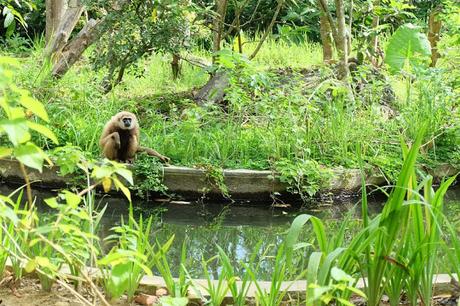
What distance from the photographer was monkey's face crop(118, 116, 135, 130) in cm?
800

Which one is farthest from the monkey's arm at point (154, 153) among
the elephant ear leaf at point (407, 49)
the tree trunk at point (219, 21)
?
the elephant ear leaf at point (407, 49)

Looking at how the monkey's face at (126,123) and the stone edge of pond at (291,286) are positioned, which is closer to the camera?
the stone edge of pond at (291,286)

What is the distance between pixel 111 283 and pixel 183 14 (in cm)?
734

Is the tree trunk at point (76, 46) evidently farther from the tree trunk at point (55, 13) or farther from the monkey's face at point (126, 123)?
the monkey's face at point (126, 123)

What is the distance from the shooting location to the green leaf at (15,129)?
1.92 metres

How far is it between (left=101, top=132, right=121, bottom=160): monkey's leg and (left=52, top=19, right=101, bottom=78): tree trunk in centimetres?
274

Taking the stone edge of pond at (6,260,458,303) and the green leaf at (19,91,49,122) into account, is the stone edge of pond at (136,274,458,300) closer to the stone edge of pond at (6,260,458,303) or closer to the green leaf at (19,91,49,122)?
the stone edge of pond at (6,260,458,303)

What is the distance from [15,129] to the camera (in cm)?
195

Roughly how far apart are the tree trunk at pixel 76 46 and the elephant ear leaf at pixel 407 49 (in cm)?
455

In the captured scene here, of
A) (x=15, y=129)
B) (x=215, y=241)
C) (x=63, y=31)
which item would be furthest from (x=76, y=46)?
(x=15, y=129)

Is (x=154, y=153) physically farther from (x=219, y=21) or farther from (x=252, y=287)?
(x=252, y=287)

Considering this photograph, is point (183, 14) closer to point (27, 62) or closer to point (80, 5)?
point (80, 5)

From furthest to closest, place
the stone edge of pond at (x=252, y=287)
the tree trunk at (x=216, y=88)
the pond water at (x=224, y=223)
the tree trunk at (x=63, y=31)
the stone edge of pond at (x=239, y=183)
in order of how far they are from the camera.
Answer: the tree trunk at (x=216, y=88) → the tree trunk at (x=63, y=31) → the stone edge of pond at (x=239, y=183) → the pond water at (x=224, y=223) → the stone edge of pond at (x=252, y=287)

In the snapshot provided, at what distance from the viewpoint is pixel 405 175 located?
2.99 meters
